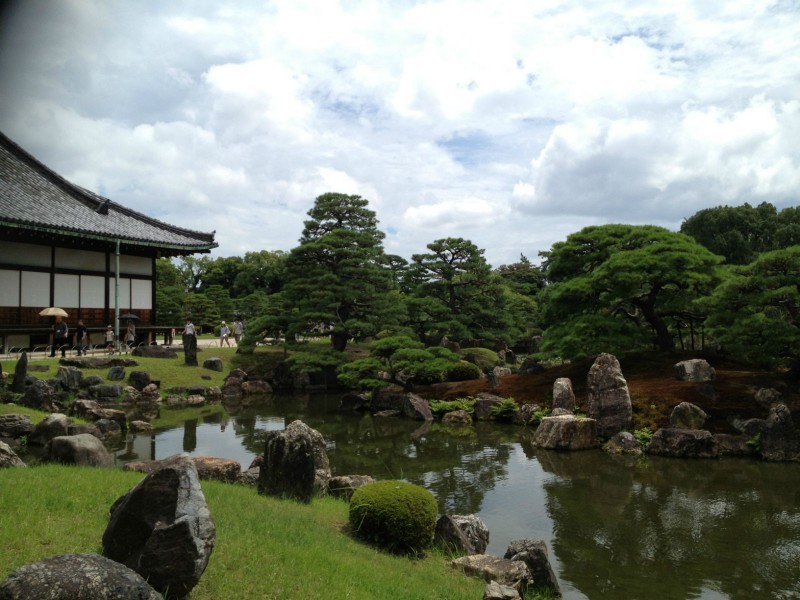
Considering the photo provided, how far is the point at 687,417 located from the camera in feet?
51.0

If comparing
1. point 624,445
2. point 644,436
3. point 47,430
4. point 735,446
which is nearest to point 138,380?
point 47,430

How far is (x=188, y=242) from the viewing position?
95.9 ft

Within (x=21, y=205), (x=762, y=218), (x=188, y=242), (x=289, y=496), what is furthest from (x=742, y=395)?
(x=762, y=218)

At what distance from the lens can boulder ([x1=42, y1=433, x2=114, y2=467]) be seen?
942cm

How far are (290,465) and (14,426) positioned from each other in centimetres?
872

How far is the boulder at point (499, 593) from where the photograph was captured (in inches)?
228

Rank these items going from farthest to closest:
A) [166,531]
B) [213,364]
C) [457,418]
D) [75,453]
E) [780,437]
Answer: [213,364] → [457,418] → [780,437] → [75,453] → [166,531]

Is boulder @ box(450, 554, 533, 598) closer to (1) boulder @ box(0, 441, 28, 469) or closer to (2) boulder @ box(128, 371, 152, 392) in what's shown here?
(1) boulder @ box(0, 441, 28, 469)

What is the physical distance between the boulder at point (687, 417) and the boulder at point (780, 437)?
165cm

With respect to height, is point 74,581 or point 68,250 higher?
point 68,250

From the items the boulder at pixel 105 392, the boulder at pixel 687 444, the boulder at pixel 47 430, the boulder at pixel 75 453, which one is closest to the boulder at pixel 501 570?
the boulder at pixel 75 453

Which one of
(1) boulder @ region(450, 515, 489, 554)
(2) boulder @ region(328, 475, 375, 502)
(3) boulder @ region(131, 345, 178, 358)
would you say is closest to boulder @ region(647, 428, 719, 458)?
(1) boulder @ region(450, 515, 489, 554)

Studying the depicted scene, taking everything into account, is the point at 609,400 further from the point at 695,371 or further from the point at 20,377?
the point at 20,377

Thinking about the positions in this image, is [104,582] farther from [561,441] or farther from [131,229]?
[131,229]
